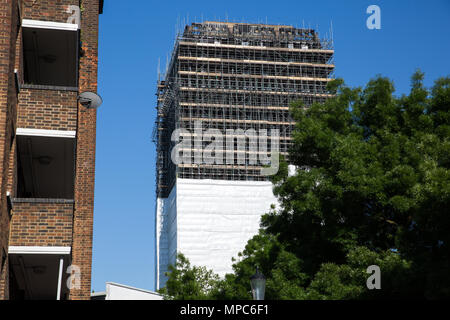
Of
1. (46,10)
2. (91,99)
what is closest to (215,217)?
(91,99)

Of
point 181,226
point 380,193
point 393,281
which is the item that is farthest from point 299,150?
point 181,226

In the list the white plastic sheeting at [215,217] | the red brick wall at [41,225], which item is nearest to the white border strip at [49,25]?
the red brick wall at [41,225]

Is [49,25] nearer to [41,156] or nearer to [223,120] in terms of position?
[41,156]

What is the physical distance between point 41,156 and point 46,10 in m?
3.65

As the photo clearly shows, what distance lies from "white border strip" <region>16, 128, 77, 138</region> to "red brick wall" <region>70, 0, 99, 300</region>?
4565 millimetres

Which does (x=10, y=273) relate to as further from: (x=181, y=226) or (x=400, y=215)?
(x=181, y=226)

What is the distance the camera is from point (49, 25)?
16.3m

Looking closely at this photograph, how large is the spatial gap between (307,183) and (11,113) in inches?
449

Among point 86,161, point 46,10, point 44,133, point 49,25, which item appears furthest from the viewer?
point 86,161

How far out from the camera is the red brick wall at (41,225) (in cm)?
1507

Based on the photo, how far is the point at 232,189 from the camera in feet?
244

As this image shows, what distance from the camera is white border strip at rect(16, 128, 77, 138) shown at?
15688 millimetres

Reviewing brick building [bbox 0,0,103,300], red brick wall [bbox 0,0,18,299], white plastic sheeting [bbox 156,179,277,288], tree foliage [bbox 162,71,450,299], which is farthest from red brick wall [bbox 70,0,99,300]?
white plastic sheeting [bbox 156,179,277,288]

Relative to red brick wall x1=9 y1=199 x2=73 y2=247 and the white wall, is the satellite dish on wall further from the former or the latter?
the white wall
